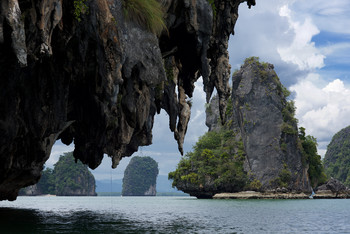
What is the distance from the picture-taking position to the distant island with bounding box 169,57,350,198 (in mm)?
80312

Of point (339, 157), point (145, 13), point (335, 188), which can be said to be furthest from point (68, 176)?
point (145, 13)

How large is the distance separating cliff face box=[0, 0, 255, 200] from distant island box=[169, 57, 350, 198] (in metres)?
59.8

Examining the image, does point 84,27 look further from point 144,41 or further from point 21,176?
point 21,176

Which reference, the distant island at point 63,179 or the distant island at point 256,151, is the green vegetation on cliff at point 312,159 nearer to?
the distant island at point 256,151

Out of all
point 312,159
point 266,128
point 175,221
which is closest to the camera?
point 175,221

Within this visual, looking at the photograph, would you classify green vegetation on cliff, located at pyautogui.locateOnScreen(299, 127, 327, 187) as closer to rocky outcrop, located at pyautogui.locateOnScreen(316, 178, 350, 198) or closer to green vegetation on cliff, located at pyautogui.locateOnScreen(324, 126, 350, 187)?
rocky outcrop, located at pyautogui.locateOnScreen(316, 178, 350, 198)

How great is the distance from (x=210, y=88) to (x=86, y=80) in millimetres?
8873

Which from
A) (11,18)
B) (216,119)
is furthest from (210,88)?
(216,119)

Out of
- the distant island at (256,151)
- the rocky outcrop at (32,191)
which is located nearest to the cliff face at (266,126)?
the distant island at (256,151)

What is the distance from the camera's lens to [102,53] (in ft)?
42.1

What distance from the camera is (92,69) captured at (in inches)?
569

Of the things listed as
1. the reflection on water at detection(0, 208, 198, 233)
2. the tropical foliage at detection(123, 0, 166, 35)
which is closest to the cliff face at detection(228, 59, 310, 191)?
the reflection on water at detection(0, 208, 198, 233)

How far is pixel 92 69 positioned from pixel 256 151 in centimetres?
7392

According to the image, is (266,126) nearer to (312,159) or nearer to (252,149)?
(252,149)
